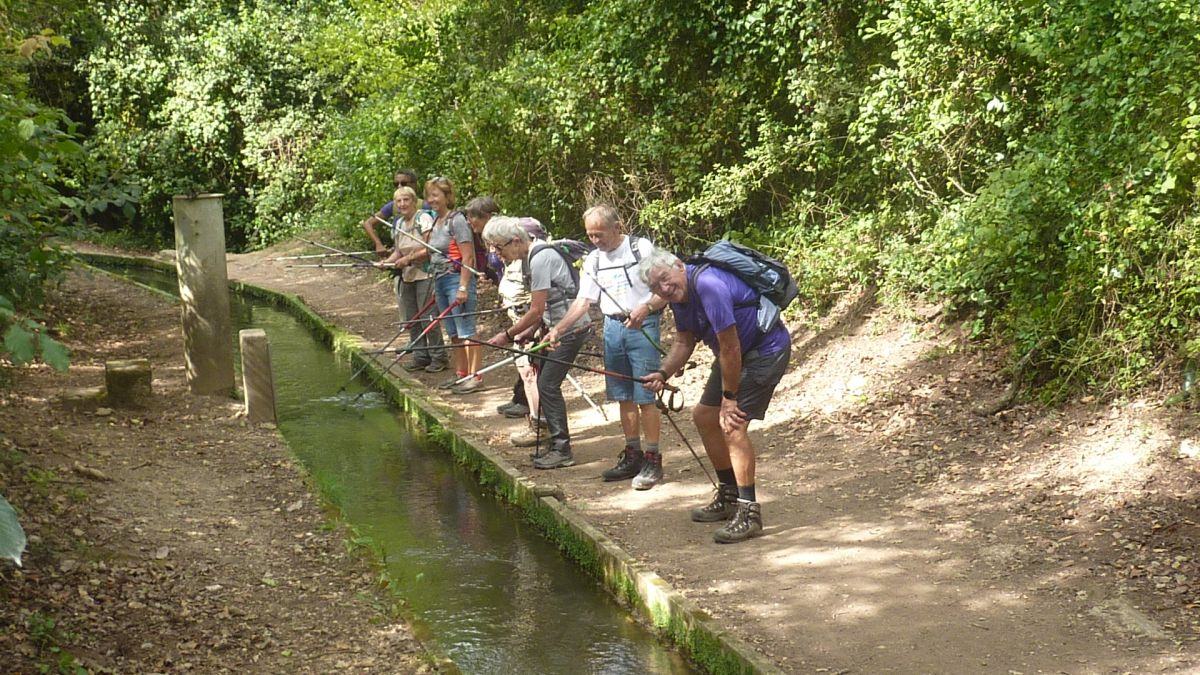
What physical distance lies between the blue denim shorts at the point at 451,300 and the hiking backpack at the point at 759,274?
452 centimetres

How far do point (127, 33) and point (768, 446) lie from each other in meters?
21.5

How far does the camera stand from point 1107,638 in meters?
5.32

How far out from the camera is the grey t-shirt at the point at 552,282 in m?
8.39

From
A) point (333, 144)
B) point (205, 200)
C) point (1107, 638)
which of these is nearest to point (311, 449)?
A: point (205, 200)

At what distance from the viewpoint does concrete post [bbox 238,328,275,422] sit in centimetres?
964

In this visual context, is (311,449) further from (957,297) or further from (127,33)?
(127,33)

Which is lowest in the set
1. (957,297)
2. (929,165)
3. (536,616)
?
(536,616)

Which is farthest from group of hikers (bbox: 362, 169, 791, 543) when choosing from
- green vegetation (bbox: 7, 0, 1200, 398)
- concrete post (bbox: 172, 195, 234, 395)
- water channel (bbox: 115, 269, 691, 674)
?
green vegetation (bbox: 7, 0, 1200, 398)

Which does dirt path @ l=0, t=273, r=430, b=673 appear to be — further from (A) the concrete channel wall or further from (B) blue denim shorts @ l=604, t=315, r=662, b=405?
(B) blue denim shorts @ l=604, t=315, r=662, b=405

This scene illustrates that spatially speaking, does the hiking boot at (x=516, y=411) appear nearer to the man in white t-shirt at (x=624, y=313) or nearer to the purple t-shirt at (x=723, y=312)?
the man in white t-shirt at (x=624, y=313)

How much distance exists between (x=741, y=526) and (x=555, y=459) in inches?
85.1

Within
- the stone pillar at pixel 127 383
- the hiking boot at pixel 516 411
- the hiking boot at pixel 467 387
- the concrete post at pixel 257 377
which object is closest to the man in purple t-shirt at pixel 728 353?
the hiking boot at pixel 516 411

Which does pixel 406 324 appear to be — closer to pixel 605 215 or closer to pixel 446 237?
pixel 446 237

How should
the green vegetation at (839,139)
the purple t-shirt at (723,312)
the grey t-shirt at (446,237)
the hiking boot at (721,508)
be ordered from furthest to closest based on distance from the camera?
the grey t-shirt at (446,237) < the green vegetation at (839,139) < the hiking boot at (721,508) < the purple t-shirt at (723,312)
